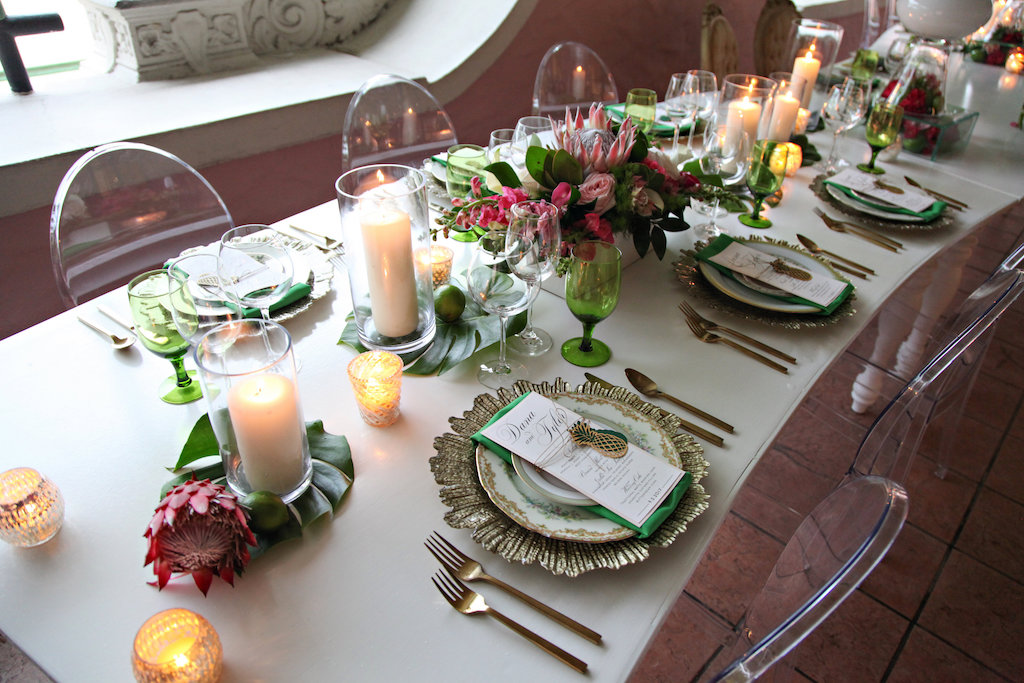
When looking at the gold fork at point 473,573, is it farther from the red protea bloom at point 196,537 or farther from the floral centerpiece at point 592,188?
the floral centerpiece at point 592,188

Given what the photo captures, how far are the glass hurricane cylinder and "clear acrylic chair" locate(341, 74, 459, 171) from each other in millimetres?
733

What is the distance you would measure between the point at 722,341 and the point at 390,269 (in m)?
0.53

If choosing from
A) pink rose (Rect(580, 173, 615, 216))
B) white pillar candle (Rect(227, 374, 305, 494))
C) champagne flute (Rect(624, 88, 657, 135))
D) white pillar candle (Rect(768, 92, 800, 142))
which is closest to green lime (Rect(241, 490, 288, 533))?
white pillar candle (Rect(227, 374, 305, 494))

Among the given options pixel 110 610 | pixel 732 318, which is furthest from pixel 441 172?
pixel 110 610

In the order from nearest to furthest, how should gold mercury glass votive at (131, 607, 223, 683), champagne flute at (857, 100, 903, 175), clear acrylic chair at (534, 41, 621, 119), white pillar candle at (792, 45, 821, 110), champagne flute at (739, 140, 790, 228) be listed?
gold mercury glass votive at (131, 607, 223, 683) → champagne flute at (739, 140, 790, 228) → champagne flute at (857, 100, 903, 175) → white pillar candle at (792, 45, 821, 110) → clear acrylic chair at (534, 41, 621, 119)

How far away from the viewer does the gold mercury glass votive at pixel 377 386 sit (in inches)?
32.0

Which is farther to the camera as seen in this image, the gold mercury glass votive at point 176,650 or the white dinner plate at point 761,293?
the white dinner plate at point 761,293

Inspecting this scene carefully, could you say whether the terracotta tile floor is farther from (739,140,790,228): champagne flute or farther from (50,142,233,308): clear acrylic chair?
(50,142,233,308): clear acrylic chair

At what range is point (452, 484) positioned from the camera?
724mm

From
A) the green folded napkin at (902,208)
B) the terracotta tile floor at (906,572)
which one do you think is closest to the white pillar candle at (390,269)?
the terracotta tile floor at (906,572)

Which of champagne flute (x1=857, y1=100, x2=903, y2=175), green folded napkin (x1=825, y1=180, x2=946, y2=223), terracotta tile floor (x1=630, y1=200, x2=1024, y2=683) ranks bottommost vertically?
terracotta tile floor (x1=630, y1=200, x2=1024, y2=683)

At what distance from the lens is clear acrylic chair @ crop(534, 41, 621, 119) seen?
2.12 meters

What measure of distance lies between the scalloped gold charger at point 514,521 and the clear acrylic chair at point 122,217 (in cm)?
80

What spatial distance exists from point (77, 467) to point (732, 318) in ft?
3.14
